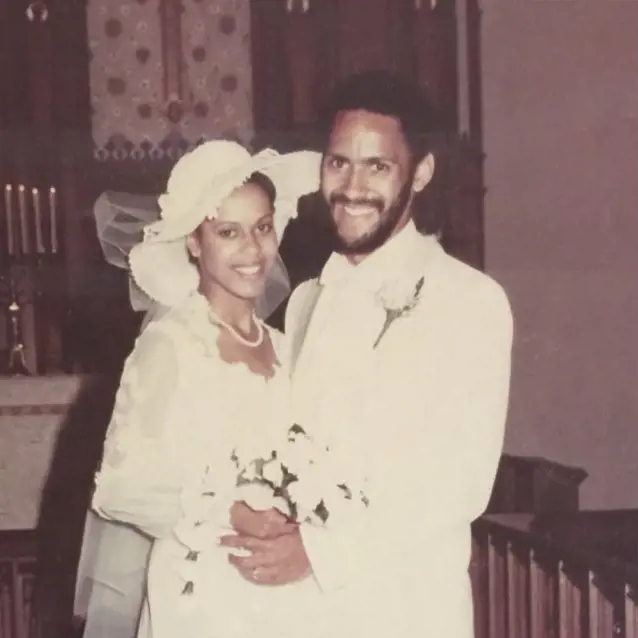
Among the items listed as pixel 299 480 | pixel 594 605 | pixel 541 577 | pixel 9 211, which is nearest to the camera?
pixel 299 480

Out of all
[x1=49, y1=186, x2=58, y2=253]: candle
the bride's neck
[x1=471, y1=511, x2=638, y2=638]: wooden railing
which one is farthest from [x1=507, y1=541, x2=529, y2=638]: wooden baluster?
[x1=49, y1=186, x2=58, y2=253]: candle

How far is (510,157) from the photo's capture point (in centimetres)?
143

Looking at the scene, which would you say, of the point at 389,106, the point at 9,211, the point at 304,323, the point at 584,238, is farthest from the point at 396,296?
the point at 9,211

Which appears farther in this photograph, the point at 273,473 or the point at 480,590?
the point at 480,590

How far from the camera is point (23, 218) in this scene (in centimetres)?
156

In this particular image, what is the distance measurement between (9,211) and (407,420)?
0.74 meters

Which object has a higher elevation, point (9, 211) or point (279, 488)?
point (9, 211)

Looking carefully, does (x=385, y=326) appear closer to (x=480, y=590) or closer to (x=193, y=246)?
(x=193, y=246)

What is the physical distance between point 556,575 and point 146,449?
1.93 ft

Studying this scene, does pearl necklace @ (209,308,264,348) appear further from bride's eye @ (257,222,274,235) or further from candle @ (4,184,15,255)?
candle @ (4,184,15,255)

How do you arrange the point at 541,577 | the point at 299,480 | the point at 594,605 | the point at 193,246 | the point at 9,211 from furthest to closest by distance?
the point at 9,211 → the point at 541,577 → the point at 594,605 → the point at 193,246 → the point at 299,480

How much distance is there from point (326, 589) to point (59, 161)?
830 mm

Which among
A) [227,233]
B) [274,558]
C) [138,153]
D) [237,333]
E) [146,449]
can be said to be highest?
[138,153]

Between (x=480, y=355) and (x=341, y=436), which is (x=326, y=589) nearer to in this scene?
(x=341, y=436)
